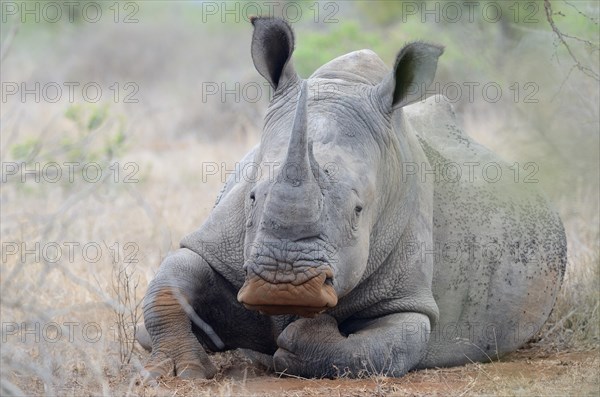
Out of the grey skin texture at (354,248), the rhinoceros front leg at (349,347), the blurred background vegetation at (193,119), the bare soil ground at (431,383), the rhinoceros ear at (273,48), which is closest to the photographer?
the grey skin texture at (354,248)

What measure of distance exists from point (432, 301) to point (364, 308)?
18.5 inches

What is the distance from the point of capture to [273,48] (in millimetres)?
7086

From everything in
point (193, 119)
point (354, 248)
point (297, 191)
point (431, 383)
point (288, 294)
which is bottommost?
point (431, 383)

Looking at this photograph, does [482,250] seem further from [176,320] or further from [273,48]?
[176,320]

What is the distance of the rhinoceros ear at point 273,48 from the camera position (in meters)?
6.96

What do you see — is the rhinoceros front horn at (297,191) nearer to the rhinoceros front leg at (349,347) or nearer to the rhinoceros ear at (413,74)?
the rhinoceros front leg at (349,347)

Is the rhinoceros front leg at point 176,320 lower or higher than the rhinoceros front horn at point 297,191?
lower

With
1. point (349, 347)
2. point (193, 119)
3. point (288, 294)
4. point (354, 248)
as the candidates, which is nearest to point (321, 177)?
point (354, 248)

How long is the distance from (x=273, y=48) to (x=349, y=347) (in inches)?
74.6

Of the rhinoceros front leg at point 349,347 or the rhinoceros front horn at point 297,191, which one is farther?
the rhinoceros front leg at point 349,347

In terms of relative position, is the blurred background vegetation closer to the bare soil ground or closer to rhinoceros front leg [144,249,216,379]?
rhinoceros front leg [144,249,216,379]

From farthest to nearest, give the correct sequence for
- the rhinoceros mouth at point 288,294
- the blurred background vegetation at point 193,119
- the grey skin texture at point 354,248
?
the blurred background vegetation at point 193,119, the grey skin texture at point 354,248, the rhinoceros mouth at point 288,294

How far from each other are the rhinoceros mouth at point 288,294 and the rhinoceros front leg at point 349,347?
2.63 feet

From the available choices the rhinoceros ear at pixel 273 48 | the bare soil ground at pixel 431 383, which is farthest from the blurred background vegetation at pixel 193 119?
the rhinoceros ear at pixel 273 48
